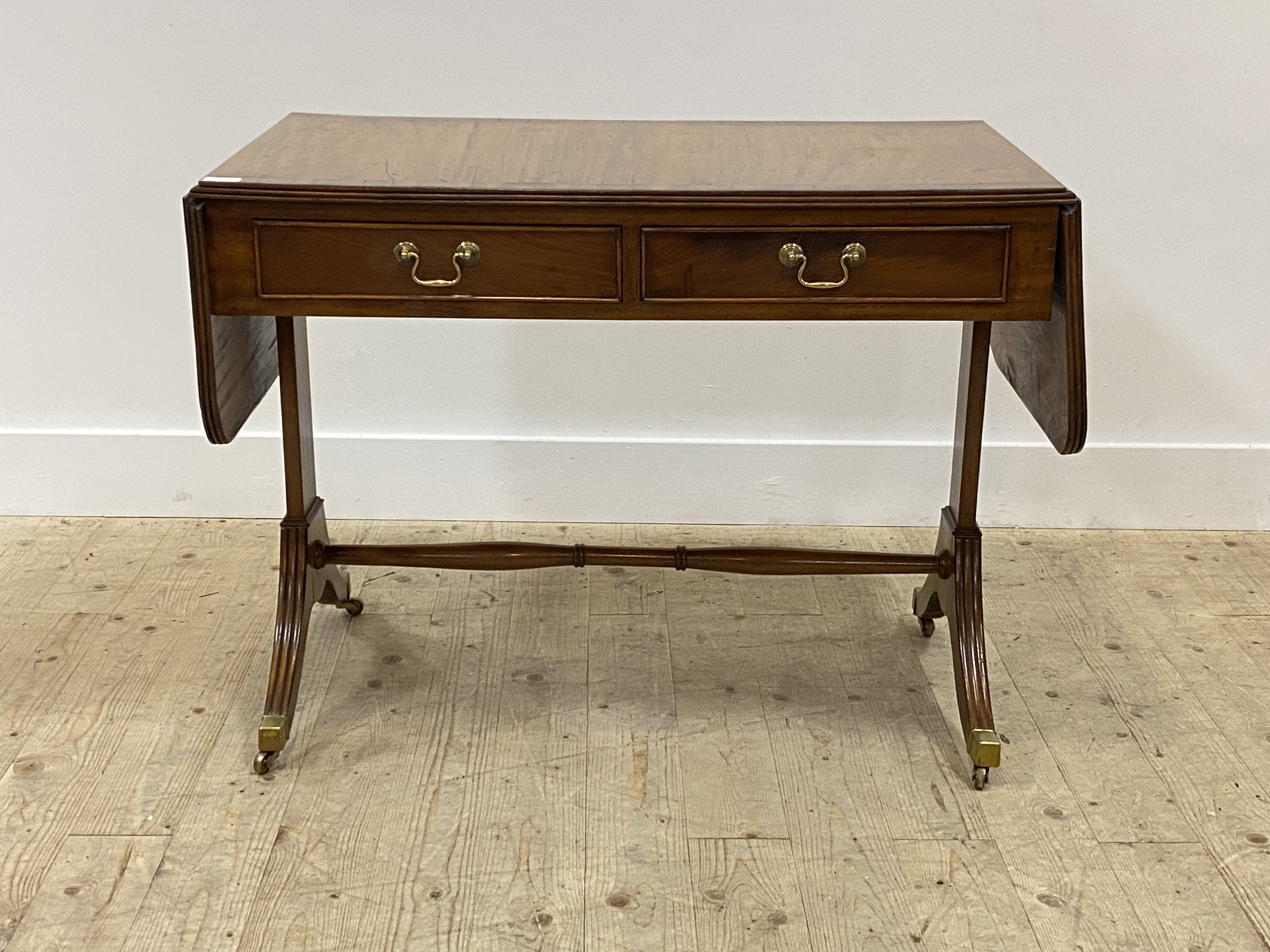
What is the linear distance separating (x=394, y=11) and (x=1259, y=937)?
7.21ft

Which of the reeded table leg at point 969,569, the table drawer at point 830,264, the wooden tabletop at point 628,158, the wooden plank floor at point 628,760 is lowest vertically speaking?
the wooden plank floor at point 628,760

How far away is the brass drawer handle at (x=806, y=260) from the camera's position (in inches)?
71.0

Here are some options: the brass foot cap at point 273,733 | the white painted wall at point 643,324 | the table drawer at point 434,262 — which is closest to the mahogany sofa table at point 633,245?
the table drawer at point 434,262

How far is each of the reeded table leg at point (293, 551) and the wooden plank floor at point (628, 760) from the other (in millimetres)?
71

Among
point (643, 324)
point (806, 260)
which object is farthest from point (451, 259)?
point (643, 324)

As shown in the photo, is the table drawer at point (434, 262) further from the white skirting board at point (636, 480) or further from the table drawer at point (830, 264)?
the white skirting board at point (636, 480)

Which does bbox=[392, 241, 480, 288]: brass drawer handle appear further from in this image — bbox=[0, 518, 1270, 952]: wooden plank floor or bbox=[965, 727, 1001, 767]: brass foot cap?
bbox=[965, 727, 1001, 767]: brass foot cap

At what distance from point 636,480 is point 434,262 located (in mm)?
1251

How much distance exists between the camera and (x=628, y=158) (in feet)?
6.57

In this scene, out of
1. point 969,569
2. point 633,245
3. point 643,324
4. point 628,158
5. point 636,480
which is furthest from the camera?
point 636,480

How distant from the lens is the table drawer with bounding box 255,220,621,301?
1.81m

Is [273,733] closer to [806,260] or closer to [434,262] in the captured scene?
[434,262]

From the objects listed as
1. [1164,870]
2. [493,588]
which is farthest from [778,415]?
[1164,870]

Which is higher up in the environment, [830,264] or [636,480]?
[830,264]
